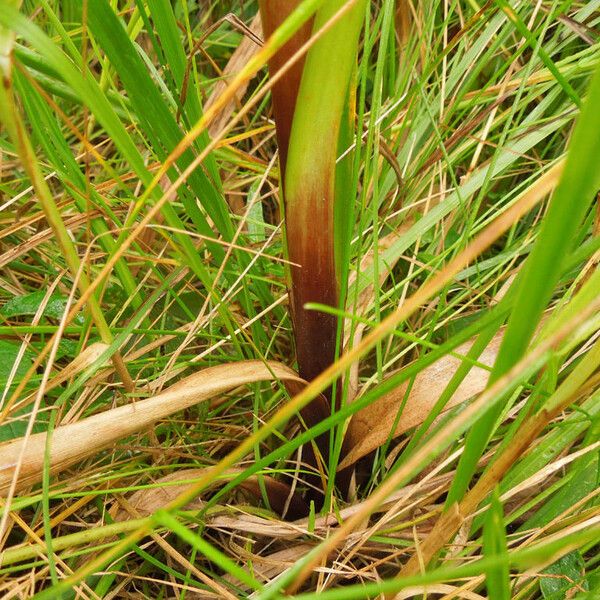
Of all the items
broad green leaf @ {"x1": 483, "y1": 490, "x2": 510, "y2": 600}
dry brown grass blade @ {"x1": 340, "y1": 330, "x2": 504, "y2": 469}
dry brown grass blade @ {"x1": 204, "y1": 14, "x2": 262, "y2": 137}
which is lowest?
dry brown grass blade @ {"x1": 340, "y1": 330, "x2": 504, "y2": 469}

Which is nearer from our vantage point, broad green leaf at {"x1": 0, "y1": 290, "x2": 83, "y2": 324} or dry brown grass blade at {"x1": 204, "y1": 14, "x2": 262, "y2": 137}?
broad green leaf at {"x1": 0, "y1": 290, "x2": 83, "y2": 324}

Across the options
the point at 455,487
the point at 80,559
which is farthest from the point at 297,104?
the point at 80,559

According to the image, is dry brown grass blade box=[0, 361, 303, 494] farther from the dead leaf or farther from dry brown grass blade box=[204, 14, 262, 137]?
dry brown grass blade box=[204, 14, 262, 137]

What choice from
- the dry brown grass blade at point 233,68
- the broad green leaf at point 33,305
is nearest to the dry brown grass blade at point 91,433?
the broad green leaf at point 33,305

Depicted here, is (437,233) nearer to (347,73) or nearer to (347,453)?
(347,453)

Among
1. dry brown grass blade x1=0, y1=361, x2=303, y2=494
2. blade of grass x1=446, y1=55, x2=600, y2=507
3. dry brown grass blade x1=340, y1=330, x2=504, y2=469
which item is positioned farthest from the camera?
dry brown grass blade x1=340, y1=330, x2=504, y2=469


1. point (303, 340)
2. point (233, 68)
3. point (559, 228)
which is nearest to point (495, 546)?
point (559, 228)

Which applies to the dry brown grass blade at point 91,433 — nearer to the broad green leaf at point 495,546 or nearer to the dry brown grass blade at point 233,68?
the broad green leaf at point 495,546

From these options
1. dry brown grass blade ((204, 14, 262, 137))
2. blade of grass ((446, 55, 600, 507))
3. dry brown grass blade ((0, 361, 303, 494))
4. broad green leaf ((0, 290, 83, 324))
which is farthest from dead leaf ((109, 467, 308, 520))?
dry brown grass blade ((204, 14, 262, 137))
